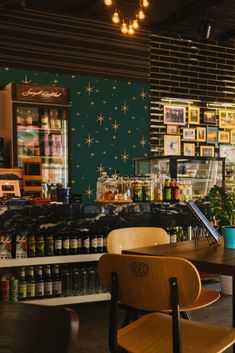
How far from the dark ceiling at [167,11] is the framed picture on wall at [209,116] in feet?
4.17

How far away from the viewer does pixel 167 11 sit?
7.05 meters

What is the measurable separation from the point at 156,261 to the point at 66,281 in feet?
8.40

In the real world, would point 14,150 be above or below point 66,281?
above

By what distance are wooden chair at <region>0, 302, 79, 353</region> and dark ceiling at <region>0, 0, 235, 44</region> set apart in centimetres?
535

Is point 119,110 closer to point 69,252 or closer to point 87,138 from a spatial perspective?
point 87,138

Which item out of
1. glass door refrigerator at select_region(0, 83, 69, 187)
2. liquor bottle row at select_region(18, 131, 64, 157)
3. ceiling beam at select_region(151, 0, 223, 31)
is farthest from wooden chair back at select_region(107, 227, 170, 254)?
ceiling beam at select_region(151, 0, 223, 31)

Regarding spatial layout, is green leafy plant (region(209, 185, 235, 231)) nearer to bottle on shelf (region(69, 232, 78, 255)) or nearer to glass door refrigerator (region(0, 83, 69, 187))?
bottle on shelf (region(69, 232, 78, 255))

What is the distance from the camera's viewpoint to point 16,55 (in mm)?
6422

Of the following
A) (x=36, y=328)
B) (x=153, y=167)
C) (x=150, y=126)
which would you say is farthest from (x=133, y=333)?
(x=150, y=126)

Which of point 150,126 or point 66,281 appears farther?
point 150,126

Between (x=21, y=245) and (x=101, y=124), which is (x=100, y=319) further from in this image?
(x=101, y=124)

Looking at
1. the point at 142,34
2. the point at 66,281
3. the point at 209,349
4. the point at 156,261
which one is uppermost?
the point at 142,34

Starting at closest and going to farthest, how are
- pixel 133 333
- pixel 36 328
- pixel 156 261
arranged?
pixel 36 328 < pixel 156 261 < pixel 133 333

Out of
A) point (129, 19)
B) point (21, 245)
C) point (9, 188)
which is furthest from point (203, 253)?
point (129, 19)
